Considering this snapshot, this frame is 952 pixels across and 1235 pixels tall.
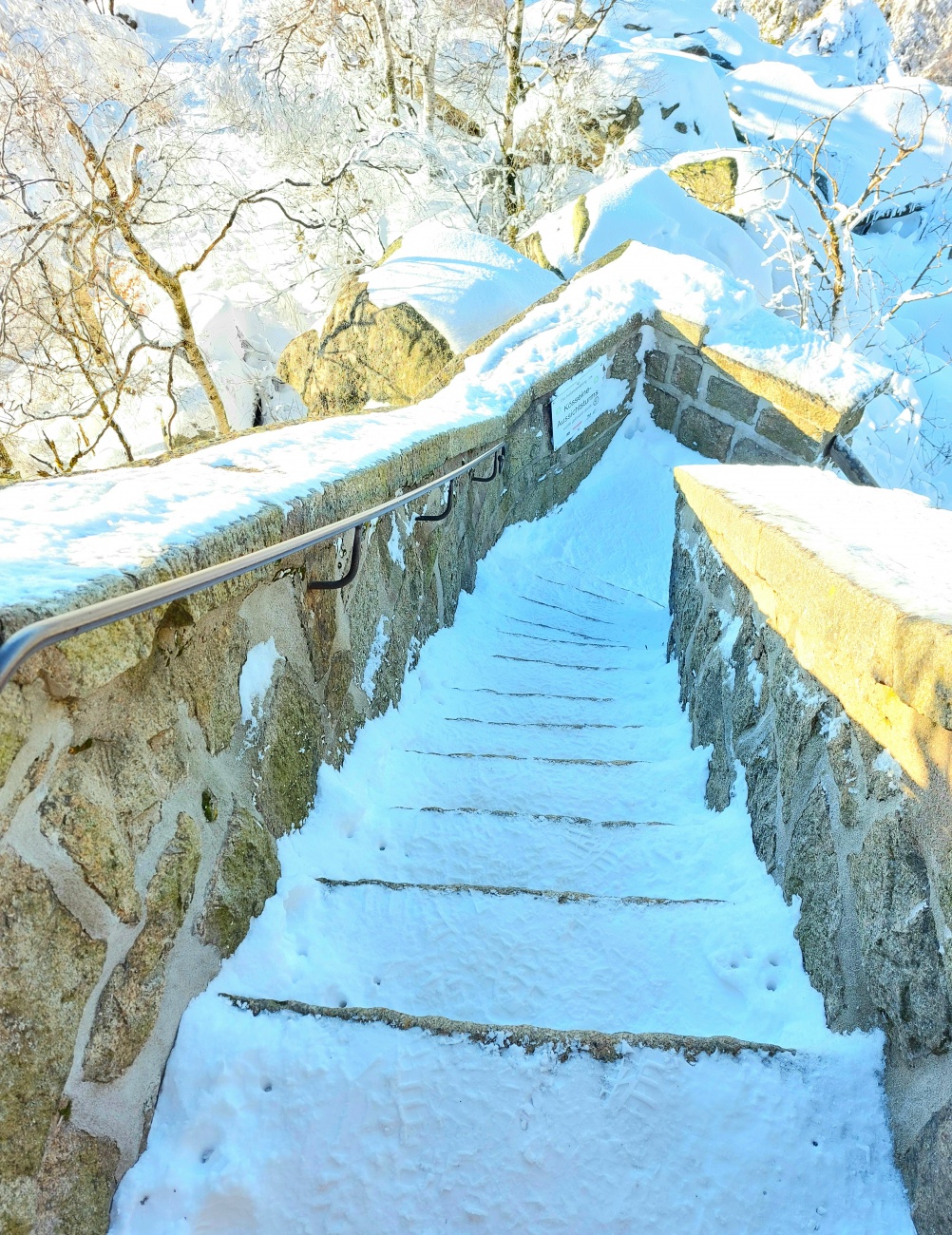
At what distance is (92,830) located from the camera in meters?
0.95

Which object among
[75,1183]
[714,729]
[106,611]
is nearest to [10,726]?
[106,611]

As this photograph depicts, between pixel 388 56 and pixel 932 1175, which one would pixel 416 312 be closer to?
pixel 932 1175

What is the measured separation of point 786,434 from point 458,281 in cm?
317

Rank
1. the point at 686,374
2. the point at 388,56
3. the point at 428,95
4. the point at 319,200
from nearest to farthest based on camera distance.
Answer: the point at 686,374 → the point at 388,56 → the point at 428,95 → the point at 319,200

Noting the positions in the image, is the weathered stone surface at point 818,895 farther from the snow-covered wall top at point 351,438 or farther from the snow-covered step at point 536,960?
the snow-covered wall top at point 351,438

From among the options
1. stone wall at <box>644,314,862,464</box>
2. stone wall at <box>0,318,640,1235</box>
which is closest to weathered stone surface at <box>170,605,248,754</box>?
stone wall at <box>0,318,640,1235</box>

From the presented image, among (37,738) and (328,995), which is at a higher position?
(37,738)

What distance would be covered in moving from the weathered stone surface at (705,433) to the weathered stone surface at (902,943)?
415 cm

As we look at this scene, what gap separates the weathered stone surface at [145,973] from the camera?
986 millimetres

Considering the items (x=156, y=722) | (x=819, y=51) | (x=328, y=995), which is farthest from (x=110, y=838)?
(x=819, y=51)

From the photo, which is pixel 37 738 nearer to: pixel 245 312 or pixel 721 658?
pixel 721 658

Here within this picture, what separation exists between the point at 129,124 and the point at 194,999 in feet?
39.9

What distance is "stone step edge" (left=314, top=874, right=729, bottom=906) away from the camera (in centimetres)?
149

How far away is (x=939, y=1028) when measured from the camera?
0.92 meters
